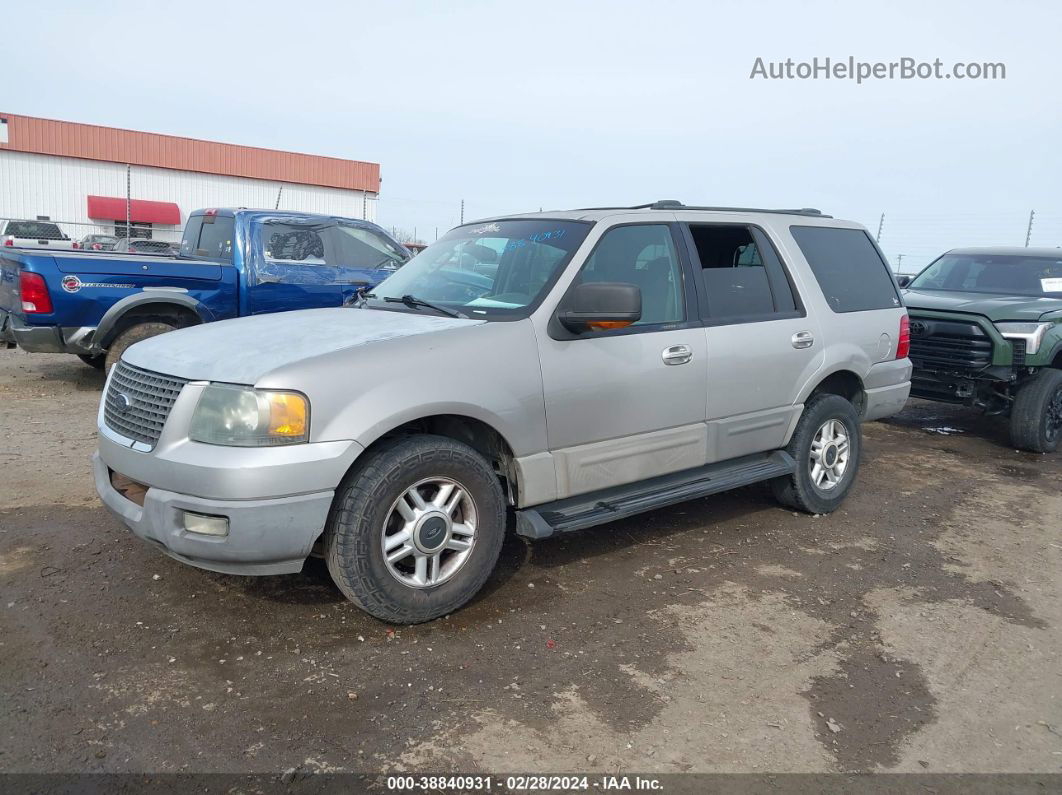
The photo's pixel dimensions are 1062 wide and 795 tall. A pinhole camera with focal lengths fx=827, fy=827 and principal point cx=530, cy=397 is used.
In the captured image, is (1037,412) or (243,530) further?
(1037,412)

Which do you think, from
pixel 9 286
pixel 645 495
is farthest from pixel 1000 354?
pixel 9 286

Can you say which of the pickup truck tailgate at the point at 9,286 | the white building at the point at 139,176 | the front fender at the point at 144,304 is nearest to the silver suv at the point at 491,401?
the front fender at the point at 144,304

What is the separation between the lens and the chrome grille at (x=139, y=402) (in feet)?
11.2

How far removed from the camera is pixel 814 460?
5.36 m

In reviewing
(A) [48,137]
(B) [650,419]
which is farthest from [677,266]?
(A) [48,137]

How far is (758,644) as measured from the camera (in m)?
3.66

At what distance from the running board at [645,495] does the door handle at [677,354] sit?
66cm

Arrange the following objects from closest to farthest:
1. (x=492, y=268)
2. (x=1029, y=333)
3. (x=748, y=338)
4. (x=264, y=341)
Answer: (x=264, y=341) → (x=492, y=268) → (x=748, y=338) → (x=1029, y=333)

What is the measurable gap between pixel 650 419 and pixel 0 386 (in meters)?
7.47

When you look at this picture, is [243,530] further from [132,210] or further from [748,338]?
[132,210]

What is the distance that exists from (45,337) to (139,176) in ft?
105

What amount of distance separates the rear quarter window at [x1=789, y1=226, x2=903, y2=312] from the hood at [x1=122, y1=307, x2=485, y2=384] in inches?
103

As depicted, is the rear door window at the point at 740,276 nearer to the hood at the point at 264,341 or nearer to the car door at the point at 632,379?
the car door at the point at 632,379

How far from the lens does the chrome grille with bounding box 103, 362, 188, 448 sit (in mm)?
3428
